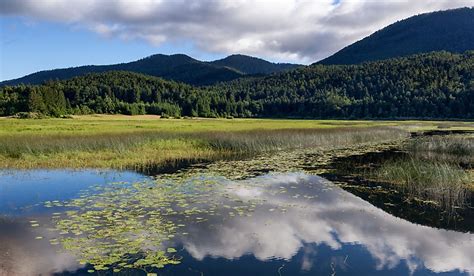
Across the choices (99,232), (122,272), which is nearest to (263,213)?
(99,232)

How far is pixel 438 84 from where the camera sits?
530ft

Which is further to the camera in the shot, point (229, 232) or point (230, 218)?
point (230, 218)

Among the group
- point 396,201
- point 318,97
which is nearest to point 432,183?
point 396,201

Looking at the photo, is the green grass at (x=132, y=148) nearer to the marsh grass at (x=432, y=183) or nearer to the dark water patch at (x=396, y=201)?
the dark water patch at (x=396, y=201)

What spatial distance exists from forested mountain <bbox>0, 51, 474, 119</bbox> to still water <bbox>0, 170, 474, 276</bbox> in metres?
95.0

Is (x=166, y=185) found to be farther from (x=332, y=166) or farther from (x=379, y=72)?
(x=379, y=72)

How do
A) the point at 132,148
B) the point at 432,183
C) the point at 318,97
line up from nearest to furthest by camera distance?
the point at 432,183 < the point at 132,148 < the point at 318,97

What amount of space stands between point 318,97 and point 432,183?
16496cm

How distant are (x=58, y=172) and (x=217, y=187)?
11.0m

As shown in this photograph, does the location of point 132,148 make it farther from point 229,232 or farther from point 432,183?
point 432,183

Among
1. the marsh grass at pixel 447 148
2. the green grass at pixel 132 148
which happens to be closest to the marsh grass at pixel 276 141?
the green grass at pixel 132 148

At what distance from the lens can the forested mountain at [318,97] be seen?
13021 centimetres

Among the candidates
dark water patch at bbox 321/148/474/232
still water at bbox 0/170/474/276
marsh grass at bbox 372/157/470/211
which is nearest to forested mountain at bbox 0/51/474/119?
dark water patch at bbox 321/148/474/232

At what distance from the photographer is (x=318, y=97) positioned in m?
184
